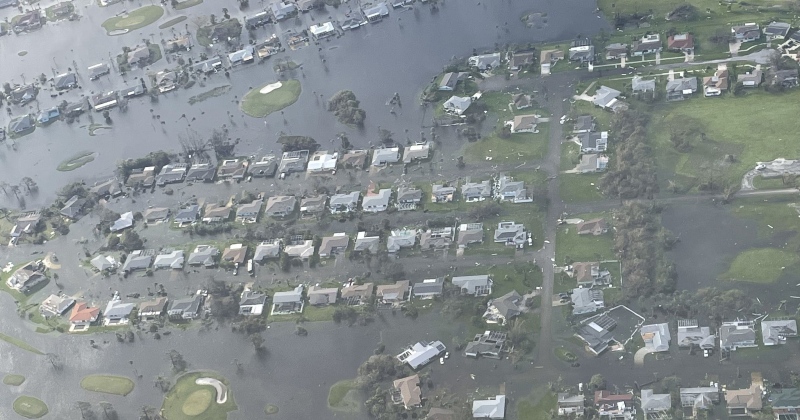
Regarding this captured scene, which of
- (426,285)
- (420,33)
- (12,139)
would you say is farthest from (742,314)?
(12,139)

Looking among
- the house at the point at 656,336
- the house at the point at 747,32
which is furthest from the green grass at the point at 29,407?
the house at the point at 747,32

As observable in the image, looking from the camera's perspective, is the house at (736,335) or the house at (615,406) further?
the house at (736,335)

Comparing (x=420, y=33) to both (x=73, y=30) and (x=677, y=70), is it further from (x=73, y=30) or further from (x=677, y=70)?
Result: (x=73, y=30)

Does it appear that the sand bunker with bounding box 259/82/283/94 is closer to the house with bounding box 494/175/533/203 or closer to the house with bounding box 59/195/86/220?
the house with bounding box 59/195/86/220

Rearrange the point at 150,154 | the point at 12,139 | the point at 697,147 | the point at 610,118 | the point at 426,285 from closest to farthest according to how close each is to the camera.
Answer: the point at 426,285 < the point at 697,147 < the point at 610,118 < the point at 150,154 < the point at 12,139

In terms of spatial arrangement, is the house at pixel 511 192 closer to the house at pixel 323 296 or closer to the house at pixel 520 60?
the house at pixel 323 296

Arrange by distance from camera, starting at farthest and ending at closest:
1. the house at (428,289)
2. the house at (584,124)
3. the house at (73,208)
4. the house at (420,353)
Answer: the house at (73,208)
the house at (584,124)
the house at (428,289)
the house at (420,353)

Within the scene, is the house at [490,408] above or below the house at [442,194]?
below
